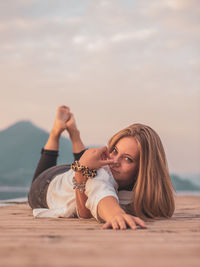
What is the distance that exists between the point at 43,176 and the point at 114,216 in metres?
1.37

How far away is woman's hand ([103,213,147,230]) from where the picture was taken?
4.37 feet

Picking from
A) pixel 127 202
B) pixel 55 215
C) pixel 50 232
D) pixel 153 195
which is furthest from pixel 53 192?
pixel 50 232

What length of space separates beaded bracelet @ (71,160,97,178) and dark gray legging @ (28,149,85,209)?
91 centimetres

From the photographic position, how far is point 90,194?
1609 millimetres

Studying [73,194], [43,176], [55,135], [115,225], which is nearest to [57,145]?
[55,135]

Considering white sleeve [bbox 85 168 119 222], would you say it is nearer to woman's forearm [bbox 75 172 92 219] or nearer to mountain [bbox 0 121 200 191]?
woman's forearm [bbox 75 172 92 219]

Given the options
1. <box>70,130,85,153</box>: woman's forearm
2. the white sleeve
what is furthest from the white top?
<box>70,130,85,153</box>: woman's forearm

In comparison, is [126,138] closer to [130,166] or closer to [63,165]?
[130,166]

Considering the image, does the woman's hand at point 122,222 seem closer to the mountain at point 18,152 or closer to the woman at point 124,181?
the woman at point 124,181

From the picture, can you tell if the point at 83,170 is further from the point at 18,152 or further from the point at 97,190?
the point at 18,152

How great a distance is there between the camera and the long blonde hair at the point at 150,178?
179cm

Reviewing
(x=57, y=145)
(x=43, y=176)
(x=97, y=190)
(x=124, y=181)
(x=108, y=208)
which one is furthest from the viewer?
(x=57, y=145)

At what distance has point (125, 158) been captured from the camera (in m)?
1.82

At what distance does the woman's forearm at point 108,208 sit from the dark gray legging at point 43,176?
3.34 ft
